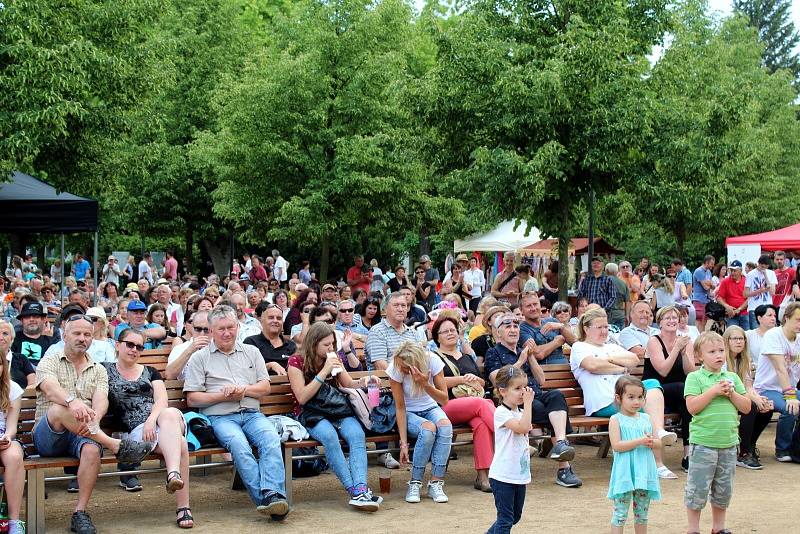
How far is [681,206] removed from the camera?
19.5 metres

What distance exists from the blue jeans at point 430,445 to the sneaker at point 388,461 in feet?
1.97

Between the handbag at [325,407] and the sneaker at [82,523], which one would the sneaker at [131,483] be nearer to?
the sneaker at [82,523]

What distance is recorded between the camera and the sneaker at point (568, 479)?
8.73 metres

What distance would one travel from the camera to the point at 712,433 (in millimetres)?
6945

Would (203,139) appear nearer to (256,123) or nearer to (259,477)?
(256,123)

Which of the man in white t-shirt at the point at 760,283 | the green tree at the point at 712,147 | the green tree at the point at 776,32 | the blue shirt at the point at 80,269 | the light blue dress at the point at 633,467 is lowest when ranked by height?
the light blue dress at the point at 633,467

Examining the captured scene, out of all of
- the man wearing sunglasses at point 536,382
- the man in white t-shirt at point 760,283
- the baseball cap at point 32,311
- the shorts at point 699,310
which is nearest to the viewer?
the man wearing sunglasses at point 536,382

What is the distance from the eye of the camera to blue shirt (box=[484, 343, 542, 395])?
9.23 metres

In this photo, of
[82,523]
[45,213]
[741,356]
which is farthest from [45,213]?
[741,356]

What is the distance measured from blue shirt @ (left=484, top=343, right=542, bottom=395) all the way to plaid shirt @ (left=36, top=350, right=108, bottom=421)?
11.1 ft

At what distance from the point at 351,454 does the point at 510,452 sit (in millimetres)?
1817

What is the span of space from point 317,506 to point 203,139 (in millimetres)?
21936

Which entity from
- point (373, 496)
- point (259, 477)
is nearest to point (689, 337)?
point (373, 496)

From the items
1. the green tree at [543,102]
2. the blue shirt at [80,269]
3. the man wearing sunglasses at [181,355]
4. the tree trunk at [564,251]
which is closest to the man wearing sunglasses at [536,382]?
the man wearing sunglasses at [181,355]
